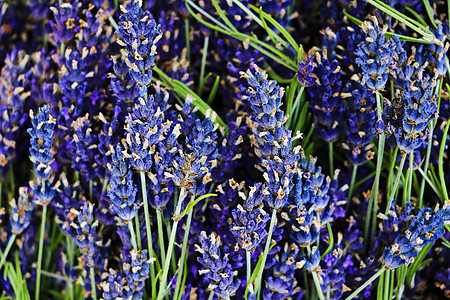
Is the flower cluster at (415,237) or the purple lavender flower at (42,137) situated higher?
the purple lavender flower at (42,137)

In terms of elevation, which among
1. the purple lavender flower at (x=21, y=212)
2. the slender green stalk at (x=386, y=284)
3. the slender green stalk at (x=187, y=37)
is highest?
the slender green stalk at (x=187, y=37)

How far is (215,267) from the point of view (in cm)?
51

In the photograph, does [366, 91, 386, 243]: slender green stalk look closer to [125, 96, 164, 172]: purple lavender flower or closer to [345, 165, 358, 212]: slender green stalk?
[345, 165, 358, 212]: slender green stalk

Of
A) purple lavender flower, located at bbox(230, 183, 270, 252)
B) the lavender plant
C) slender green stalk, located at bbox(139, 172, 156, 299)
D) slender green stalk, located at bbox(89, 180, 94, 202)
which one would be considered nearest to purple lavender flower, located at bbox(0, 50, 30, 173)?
the lavender plant

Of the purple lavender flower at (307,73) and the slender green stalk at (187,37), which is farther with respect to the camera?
the slender green stalk at (187,37)

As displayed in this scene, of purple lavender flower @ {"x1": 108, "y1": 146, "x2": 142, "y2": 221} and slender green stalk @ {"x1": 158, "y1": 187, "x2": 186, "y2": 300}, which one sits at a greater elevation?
purple lavender flower @ {"x1": 108, "y1": 146, "x2": 142, "y2": 221}

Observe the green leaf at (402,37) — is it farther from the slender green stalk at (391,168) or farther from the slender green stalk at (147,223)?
the slender green stalk at (147,223)

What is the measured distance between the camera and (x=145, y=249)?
582 mm

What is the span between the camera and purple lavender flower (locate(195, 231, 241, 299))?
51 centimetres

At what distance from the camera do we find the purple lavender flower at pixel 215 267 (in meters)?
0.51

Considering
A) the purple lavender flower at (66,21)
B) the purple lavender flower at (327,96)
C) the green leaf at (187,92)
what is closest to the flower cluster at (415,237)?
the purple lavender flower at (327,96)

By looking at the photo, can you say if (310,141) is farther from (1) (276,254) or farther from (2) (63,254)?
(2) (63,254)

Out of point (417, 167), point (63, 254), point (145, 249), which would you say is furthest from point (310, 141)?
point (63, 254)

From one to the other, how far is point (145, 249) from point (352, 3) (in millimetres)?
400
